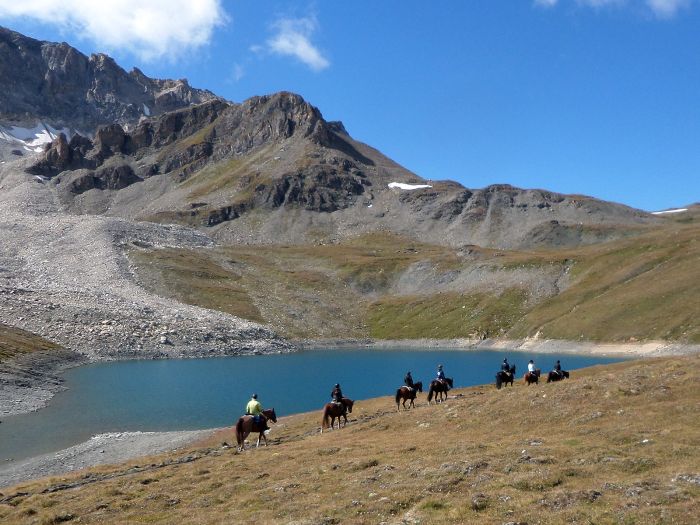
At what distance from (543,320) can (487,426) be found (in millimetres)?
104845

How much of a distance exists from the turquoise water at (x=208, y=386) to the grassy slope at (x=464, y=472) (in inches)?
754

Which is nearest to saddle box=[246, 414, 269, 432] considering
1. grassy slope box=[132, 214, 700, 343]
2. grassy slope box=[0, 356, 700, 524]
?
grassy slope box=[0, 356, 700, 524]

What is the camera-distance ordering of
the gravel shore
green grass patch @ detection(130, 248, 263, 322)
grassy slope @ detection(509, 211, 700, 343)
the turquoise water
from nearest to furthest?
the gravel shore, the turquoise water, grassy slope @ detection(509, 211, 700, 343), green grass patch @ detection(130, 248, 263, 322)

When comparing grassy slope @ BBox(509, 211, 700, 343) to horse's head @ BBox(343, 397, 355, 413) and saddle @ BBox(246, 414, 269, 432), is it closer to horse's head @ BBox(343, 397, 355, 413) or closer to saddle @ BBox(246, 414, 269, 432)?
horse's head @ BBox(343, 397, 355, 413)

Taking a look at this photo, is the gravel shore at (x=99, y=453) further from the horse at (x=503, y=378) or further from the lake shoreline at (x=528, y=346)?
the lake shoreline at (x=528, y=346)

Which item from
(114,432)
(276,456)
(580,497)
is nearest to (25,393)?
(114,432)

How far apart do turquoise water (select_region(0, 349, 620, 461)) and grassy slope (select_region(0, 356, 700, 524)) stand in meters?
19.1

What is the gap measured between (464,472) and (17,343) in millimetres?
88020

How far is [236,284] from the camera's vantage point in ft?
567

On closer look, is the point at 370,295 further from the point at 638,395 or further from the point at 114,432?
the point at 638,395

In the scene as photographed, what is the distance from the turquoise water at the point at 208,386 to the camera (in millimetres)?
55188

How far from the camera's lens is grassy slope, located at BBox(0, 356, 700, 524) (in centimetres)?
1684

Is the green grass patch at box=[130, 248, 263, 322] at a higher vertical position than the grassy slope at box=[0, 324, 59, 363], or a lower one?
higher

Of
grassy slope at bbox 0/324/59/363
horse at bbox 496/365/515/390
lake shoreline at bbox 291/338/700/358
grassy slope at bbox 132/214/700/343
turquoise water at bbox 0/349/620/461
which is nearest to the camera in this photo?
horse at bbox 496/365/515/390
